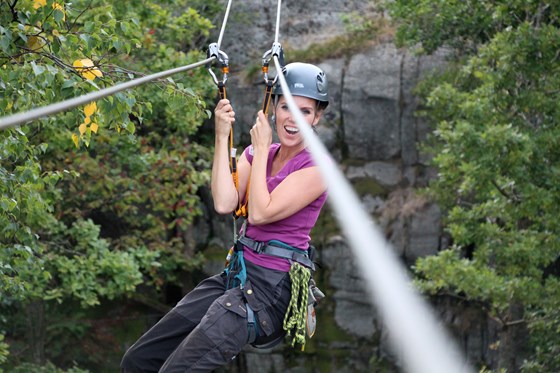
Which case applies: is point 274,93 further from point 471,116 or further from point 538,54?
point 471,116

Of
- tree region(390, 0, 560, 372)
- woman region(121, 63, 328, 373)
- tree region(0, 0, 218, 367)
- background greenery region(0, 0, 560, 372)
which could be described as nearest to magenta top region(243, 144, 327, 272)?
woman region(121, 63, 328, 373)

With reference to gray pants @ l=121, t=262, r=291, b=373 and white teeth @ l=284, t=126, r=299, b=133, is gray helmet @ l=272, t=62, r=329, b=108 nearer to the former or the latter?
white teeth @ l=284, t=126, r=299, b=133

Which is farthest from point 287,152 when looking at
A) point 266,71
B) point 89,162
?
point 89,162

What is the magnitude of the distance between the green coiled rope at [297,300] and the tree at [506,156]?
6738 millimetres

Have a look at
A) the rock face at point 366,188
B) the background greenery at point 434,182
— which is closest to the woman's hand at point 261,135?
the background greenery at point 434,182

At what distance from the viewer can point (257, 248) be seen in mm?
4750

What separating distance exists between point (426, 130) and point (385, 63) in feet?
4.36

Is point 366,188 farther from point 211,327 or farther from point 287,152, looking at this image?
point 211,327

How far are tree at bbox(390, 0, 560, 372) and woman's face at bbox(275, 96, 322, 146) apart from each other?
21.4 ft

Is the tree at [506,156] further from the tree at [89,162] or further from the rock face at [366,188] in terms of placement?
the tree at [89,162]

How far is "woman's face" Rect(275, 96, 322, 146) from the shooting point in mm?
4695

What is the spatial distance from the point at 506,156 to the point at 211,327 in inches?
297

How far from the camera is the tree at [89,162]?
5457 millimetres

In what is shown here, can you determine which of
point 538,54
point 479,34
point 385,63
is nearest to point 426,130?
point 385,63
